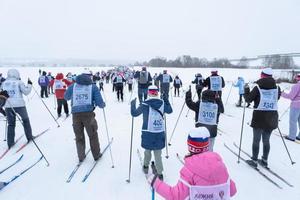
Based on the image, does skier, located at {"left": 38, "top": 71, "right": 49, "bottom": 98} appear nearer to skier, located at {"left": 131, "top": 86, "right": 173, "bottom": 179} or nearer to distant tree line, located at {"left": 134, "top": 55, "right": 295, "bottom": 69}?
skier, located at {"left": 131, "top": 86, "right": 173, "bottom": 179}

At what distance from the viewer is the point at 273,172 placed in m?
4.13

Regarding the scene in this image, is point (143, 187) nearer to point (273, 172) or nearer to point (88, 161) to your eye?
point (88, 161)

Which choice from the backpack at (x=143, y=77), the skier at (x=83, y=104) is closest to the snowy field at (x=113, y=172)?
the skier at (x=83, y=104)

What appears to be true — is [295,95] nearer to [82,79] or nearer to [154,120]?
[154,120]

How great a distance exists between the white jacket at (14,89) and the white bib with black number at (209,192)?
4841mm

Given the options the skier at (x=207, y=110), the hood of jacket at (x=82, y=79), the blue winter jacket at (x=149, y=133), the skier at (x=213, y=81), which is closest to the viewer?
the blue winter jacket at (x=149, y=133)

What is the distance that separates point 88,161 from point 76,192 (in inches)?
43.1

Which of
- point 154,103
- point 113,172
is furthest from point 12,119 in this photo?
point 154,103

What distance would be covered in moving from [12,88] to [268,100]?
5.56 meters

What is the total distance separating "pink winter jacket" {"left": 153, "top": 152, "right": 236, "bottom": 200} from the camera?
1.65 meters

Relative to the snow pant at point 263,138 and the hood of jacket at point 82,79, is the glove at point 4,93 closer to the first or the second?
the hood of jacket at point 82,79

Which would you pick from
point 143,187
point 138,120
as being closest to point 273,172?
point 143,187

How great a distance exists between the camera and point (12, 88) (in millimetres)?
5027

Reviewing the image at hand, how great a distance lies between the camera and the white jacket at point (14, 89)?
4996 millimetres
